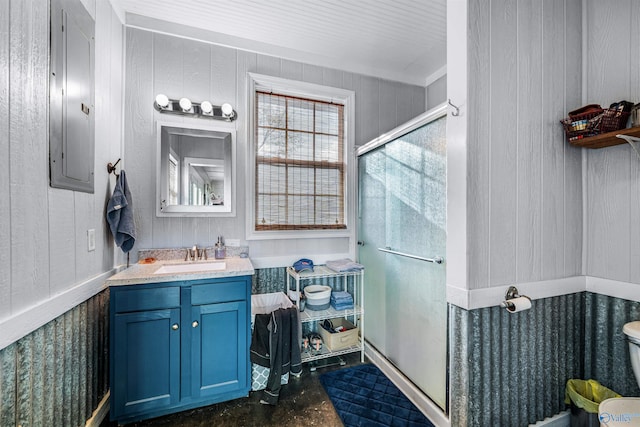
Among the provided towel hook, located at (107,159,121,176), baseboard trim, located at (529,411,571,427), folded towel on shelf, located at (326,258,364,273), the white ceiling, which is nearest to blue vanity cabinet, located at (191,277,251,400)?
folded towel on shelf, located at (326,258,364,273)

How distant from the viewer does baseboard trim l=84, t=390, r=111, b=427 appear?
1525 millimetres

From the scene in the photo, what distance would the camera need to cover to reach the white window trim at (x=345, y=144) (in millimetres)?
2299

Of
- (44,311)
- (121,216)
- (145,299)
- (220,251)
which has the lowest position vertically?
→ (145,299)

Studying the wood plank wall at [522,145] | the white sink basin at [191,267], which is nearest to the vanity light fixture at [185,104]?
the white sink basin at [191,267]

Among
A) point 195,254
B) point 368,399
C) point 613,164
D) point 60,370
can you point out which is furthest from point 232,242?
point 613,164

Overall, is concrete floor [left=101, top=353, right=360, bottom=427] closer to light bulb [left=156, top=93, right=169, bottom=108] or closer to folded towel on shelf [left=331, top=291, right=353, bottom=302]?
folded towel on shelf [left=331, top=291, right=353, bottom=302]

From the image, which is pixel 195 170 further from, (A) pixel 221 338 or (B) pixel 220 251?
(A) pixel 221 338

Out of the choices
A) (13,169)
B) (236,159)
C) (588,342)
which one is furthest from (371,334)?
(13,169)

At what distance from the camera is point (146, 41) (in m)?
2.07

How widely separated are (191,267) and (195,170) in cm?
80

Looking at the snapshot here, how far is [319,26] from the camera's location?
2146mm

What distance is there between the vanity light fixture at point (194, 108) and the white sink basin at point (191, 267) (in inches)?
46.3

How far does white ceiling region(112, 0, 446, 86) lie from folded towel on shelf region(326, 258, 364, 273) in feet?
6.11

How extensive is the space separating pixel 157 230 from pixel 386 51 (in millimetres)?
2511
